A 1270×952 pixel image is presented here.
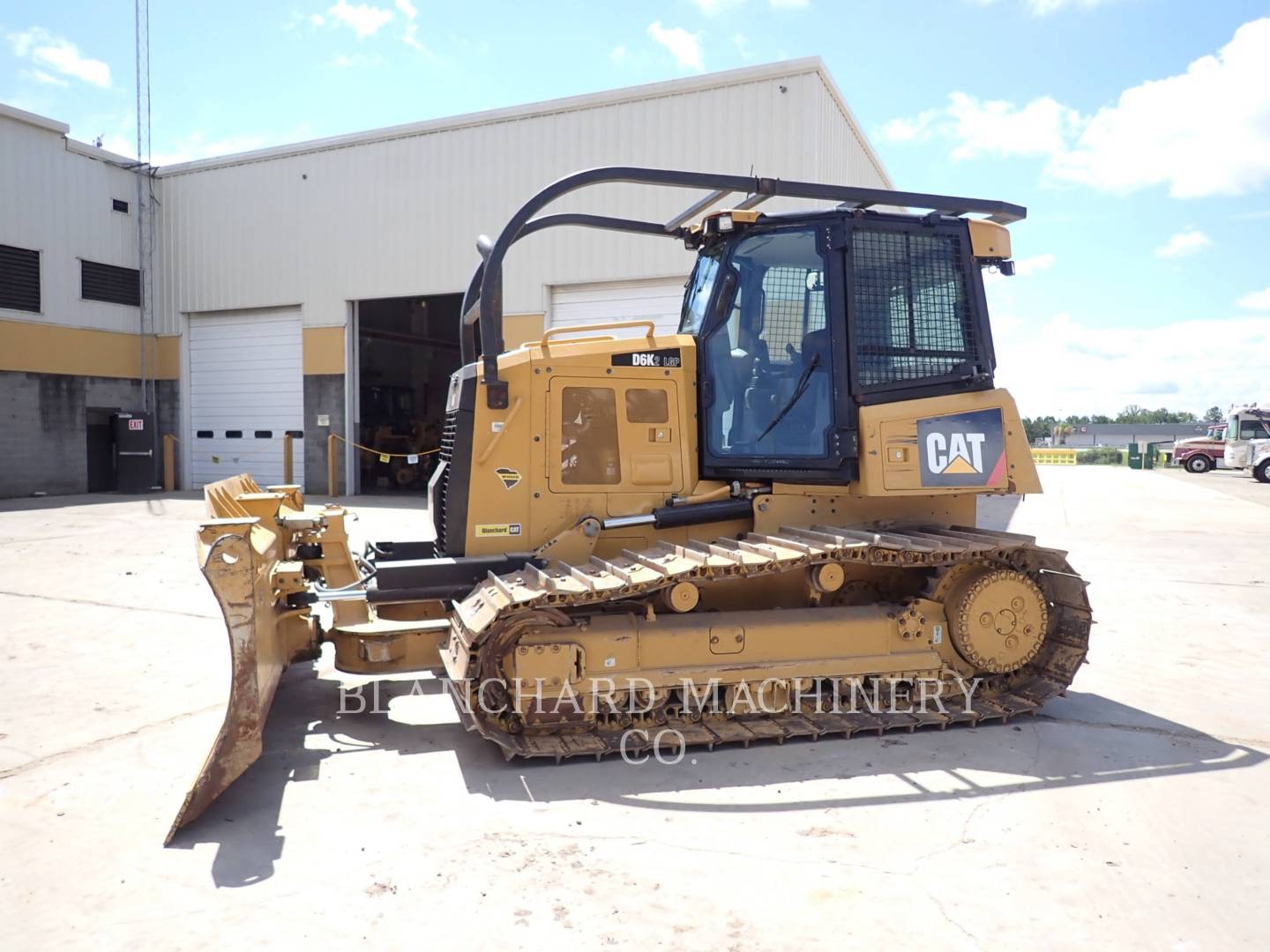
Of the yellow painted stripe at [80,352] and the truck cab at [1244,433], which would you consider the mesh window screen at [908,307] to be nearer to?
the yellow painted stripe at [80,352]

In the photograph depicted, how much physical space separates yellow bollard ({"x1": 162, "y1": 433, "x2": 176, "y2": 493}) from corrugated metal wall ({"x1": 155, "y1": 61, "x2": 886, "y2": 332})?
2837 millimetres

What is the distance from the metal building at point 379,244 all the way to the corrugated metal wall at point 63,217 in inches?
2.9

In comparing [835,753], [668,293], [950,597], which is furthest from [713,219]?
[668,293]

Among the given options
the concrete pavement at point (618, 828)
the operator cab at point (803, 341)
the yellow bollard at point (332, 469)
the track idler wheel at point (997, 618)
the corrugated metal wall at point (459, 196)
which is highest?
the corrugated metal wall at point (459, 196)

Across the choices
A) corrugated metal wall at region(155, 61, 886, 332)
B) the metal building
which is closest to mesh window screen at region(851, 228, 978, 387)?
corrugated metal wall at region(155, 61, 886, 332)

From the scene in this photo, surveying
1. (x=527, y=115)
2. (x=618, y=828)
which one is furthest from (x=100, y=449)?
(x=618, y=828)

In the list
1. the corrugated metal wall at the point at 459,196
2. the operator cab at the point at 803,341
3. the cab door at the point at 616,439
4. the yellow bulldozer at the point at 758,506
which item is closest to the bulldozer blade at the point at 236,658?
the yellow bulldozer at the point at 758,506

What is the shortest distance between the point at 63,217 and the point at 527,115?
37.6 ft

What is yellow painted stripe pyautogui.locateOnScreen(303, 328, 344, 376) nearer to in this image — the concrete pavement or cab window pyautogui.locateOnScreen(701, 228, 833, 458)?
the concrete pavement

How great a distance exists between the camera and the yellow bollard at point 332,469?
19875 mm

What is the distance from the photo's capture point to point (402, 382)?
84.1ft

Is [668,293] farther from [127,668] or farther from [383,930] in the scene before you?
[383,930]

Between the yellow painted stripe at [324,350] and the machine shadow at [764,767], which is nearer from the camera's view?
the machine shadow at [764,767]

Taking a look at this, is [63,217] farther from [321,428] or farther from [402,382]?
[402,382]
